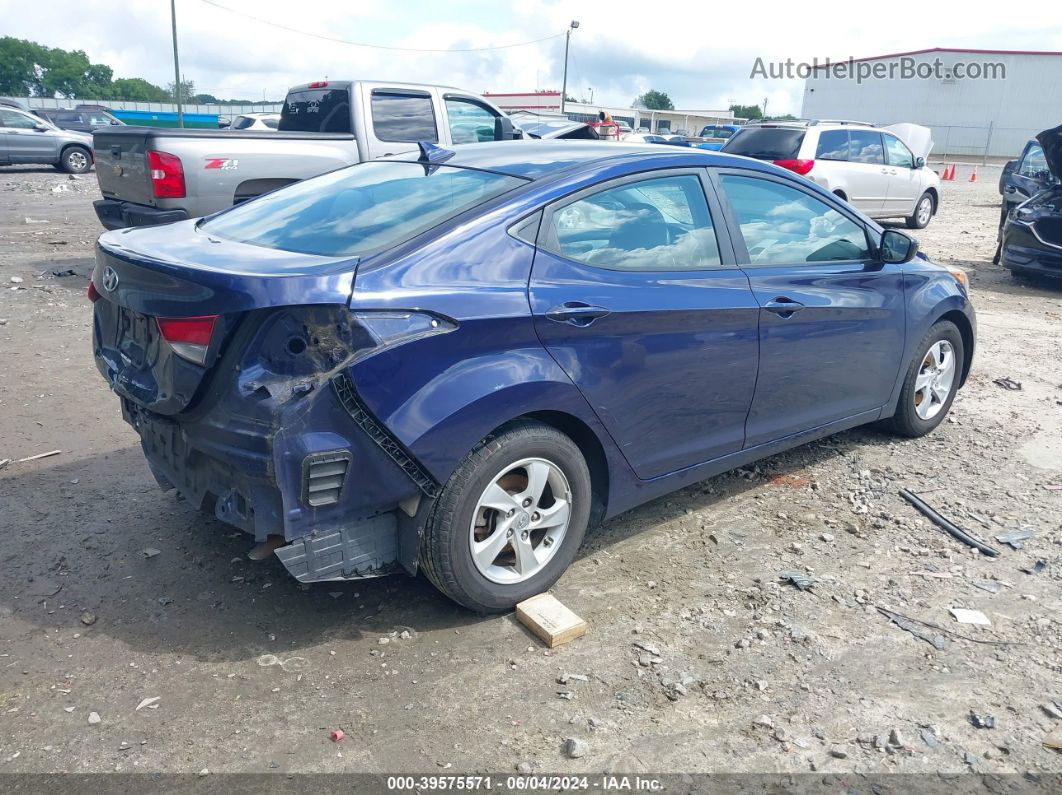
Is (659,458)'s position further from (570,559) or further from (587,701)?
(587,701)

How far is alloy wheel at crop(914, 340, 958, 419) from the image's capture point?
5.21 metres

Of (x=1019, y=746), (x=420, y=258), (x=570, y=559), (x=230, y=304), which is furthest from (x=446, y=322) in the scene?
(x=1019, y=746)

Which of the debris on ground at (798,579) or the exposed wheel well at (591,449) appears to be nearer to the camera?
the exposed wheel well at (591,449)

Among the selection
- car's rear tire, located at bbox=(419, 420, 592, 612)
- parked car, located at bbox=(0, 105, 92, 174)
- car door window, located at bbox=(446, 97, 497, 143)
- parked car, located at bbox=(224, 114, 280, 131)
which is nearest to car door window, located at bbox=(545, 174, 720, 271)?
car's rear tire, located at bbox=(419, 420, 592, 612)

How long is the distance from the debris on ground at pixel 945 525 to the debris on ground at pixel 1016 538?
12 cm

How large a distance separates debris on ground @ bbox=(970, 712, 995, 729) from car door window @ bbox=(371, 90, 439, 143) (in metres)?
7.98

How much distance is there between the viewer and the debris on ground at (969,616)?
3.43m

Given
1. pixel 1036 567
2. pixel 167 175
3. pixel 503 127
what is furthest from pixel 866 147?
pixel 1036 567

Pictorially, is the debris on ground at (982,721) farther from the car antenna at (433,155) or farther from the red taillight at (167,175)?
the red taillight at (167,175)

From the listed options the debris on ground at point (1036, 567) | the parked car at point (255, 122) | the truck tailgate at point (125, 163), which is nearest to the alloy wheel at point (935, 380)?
the debris on ground at point (1036, 567)

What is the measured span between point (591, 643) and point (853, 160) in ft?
40.8

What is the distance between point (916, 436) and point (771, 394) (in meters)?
1.77

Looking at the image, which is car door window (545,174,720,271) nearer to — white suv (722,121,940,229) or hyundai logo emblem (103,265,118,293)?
hyundai logo emblem (103,265,118,293)

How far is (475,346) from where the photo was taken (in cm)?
301
